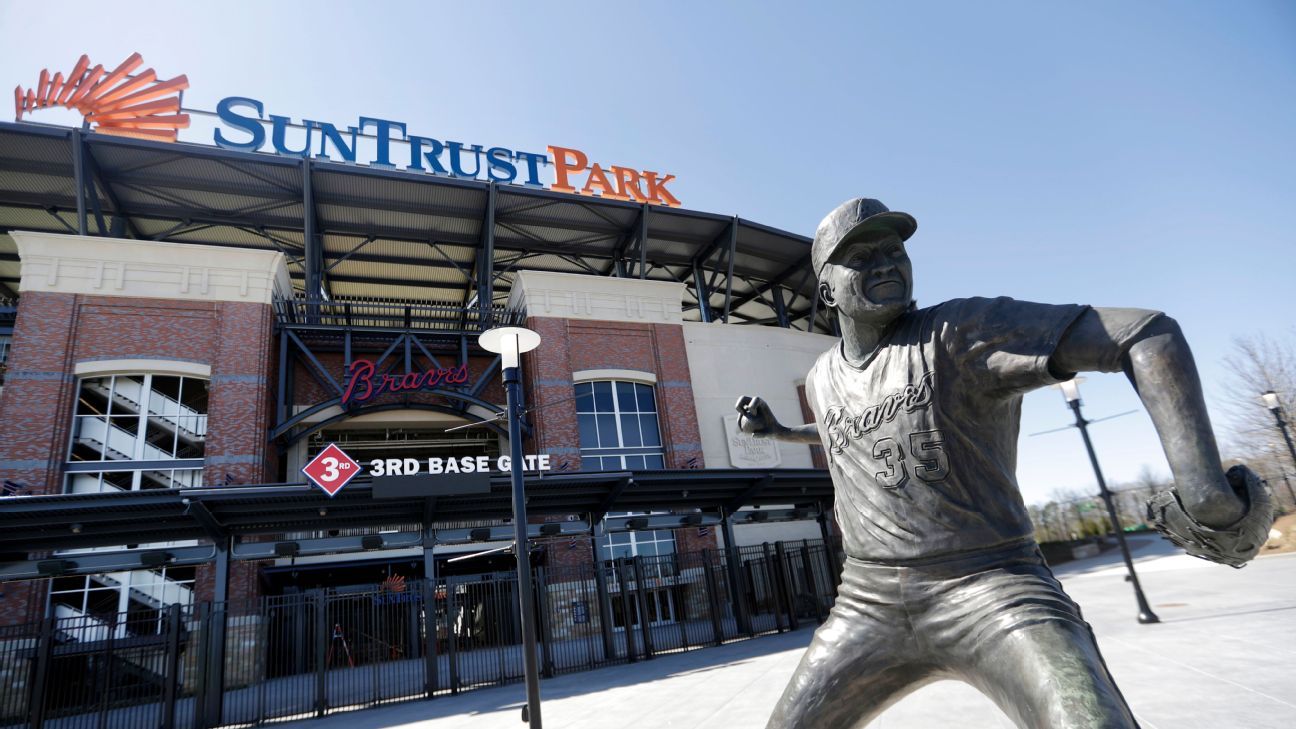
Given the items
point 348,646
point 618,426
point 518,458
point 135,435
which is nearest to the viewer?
point 518,458

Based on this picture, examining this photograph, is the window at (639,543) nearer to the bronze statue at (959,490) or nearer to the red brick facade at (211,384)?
the red brick facade at (211,384)

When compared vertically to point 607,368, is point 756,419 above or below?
below

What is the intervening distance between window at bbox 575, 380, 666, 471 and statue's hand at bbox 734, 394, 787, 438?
1828 cm

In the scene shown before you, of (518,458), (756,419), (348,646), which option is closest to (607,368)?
(348,646)

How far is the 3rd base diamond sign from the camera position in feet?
41.2

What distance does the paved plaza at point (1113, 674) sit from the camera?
17.0 feet

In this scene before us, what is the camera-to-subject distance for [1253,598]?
31.7 ft

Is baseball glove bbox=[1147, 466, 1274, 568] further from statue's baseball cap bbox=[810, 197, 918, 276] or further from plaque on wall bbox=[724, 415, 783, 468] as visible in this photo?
plaque on wall bbox=[724, 415, 783, 468]

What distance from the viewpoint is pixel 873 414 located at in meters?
2.22

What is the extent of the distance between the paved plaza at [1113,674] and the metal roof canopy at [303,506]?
3.89 meters

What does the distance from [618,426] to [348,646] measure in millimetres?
10573

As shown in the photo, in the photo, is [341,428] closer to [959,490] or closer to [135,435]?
[135,435]

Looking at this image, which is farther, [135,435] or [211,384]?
[211,384]

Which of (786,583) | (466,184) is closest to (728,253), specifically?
(466,184)
